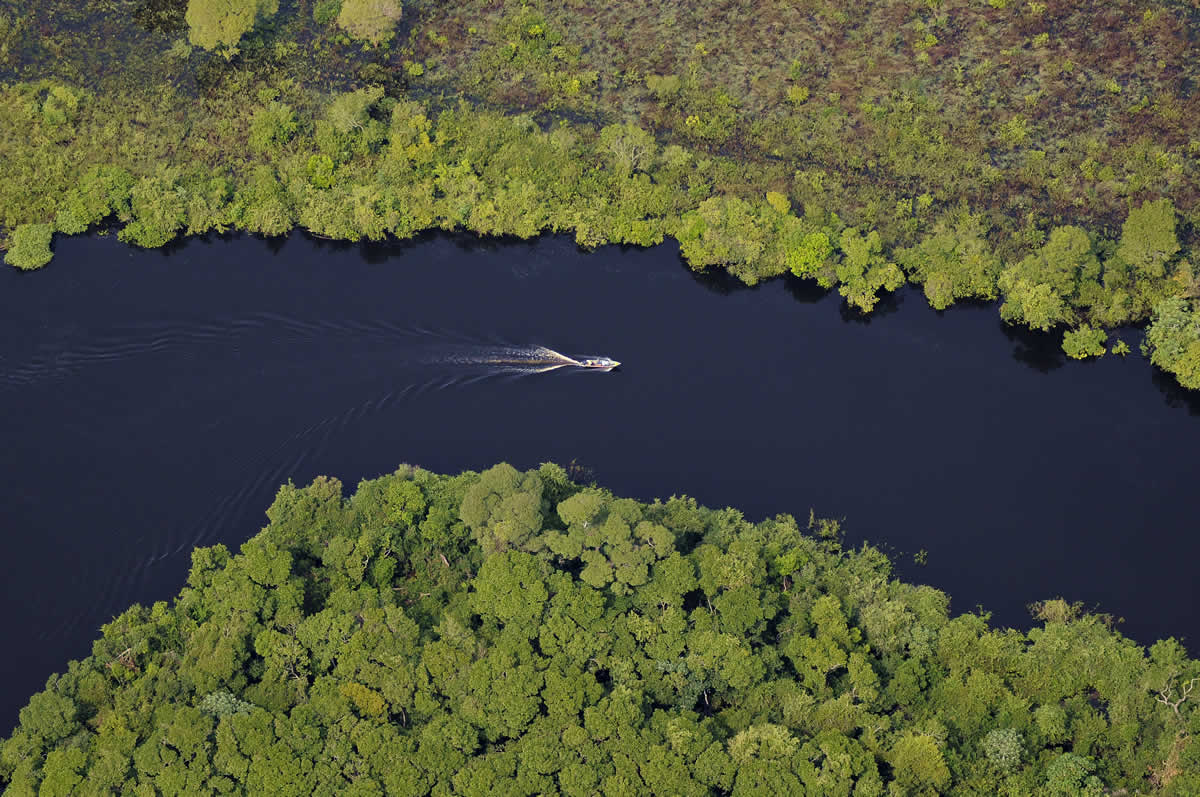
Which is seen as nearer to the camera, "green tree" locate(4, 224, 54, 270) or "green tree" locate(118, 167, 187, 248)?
"green tree" locate(4, 224, 54, 270)

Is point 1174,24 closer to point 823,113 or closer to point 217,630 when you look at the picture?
point 823,113

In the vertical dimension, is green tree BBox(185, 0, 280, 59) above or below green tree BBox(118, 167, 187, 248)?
above

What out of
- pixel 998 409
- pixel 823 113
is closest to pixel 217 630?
pixel 998 409

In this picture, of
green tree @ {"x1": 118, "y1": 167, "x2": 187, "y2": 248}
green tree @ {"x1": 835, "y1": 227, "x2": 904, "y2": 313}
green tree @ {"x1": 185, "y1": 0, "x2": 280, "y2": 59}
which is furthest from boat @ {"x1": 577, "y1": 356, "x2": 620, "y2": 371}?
green tree @ {"x1": 185, "y1": 0, "x2": 280, "y2": 59}

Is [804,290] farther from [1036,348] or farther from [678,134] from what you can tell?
[678,134]

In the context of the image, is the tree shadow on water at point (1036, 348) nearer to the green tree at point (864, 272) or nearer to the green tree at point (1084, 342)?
the green tree at point (1084, 342)

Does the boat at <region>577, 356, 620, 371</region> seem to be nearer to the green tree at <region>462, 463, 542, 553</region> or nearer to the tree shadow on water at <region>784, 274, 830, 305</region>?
the green tree at <region>462, 463, 542, 553</region>

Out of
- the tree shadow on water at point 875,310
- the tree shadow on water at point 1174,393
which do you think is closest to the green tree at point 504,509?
the tree shadow on water at point 875,310
